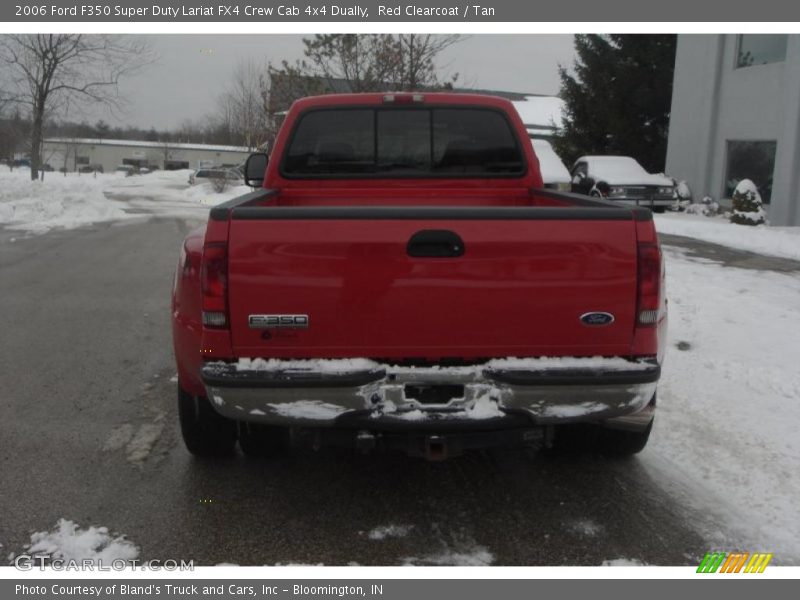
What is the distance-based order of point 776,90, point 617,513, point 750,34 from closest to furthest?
1. point 617,513
2. point 776,90
3. point 750,34

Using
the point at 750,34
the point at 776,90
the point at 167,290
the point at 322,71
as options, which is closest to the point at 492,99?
the point at 167,290

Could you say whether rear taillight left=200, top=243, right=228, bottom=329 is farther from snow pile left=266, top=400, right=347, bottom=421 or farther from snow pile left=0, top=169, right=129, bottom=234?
snow pile left=0, top=169, right=129, bottom=234

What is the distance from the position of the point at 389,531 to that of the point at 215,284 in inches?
53.7

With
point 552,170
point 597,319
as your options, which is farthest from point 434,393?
point 552,170

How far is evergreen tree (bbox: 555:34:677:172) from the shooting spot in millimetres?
26641

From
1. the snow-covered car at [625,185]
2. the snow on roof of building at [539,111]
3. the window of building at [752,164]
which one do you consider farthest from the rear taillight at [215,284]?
the snow on roof of building at [539,111]

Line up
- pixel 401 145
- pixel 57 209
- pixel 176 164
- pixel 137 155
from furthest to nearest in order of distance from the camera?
pixel 137 155
pixel 176 164
pixel 57 209
pixel 401 145

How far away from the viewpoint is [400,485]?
3.92 m

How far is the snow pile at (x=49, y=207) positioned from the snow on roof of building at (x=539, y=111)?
83.0 feet

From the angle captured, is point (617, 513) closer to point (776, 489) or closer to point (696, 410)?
point (776, 489)

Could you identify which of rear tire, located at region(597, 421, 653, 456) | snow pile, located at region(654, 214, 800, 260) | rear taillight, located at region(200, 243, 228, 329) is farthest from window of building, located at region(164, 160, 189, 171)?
rear taillight, located at region(200, 243, 228, 329)

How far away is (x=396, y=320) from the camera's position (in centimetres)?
313

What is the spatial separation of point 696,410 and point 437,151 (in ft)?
8.05

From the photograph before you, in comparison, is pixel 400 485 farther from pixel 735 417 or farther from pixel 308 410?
pixel 735 417
